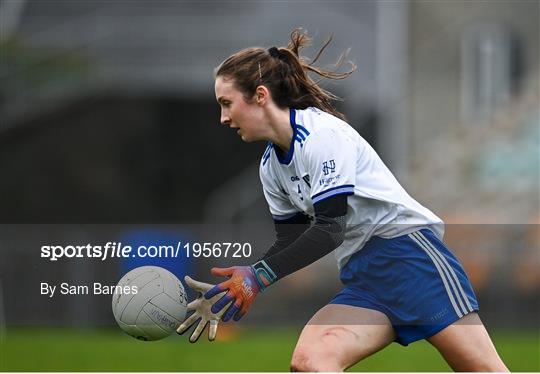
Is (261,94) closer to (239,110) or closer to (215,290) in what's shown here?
(239,110)

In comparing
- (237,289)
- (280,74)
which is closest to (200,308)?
(237,289)

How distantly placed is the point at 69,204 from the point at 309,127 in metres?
11.1

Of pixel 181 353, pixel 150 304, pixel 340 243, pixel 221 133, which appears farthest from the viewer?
pixel 221 133

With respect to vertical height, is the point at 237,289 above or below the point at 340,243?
Answer: below

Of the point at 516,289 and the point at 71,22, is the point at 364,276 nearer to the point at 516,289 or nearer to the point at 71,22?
the point at 516,289

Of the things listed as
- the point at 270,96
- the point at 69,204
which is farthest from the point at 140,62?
the point at 270,96

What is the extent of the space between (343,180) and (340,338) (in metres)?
0.62

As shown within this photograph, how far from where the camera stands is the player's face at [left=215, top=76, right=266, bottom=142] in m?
4.91

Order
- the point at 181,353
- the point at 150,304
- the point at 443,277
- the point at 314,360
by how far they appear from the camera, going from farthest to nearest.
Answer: the point at 181,353 → the point at 150,304 → the point at 443,277 → the point at 314,360

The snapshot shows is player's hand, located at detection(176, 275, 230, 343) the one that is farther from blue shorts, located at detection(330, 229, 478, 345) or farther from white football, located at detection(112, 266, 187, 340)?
blue shorts, located at detection(330, 229, 478, 345)

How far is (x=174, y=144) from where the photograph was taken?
16188mm

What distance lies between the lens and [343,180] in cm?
478

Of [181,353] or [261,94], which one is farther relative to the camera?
[181,353]

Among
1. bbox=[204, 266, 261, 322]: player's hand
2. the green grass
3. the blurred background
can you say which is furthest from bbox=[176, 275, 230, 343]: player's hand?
the blurred background
